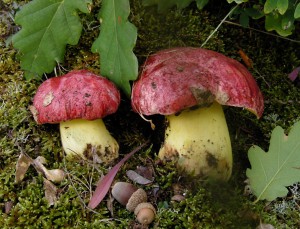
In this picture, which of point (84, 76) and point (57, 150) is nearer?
point (84, 76)

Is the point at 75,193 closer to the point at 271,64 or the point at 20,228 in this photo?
the point at 20,228

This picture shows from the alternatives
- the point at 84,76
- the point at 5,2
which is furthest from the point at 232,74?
the point at 5,2

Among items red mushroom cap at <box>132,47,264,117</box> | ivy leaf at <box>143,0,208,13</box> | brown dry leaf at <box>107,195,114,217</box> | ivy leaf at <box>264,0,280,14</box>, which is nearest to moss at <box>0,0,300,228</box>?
brown dry leaf at <box>107,195,114,217</box>

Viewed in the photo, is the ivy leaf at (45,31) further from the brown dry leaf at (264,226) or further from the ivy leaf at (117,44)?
the brown dry leaf at (264,226)

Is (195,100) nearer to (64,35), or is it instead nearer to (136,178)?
(136,178)

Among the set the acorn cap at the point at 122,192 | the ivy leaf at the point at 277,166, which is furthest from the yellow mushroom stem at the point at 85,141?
the ivy leaf at the point at 277,166
